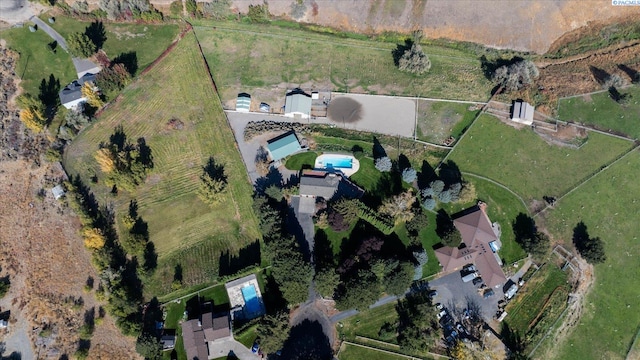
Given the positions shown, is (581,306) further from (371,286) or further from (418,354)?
(371,286)

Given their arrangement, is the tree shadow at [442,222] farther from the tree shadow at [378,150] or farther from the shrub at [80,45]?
the shrub at [80,45]

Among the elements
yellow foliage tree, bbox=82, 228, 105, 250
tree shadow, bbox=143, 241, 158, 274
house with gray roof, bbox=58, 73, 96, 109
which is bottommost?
tree shadow, bbox=143, 241, 158, 274

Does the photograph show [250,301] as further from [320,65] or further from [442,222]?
[320,65]

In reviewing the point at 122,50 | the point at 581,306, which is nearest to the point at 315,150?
the point at 122,50

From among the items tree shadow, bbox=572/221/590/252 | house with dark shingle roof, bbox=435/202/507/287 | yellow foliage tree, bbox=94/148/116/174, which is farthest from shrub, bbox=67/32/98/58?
tree shadow, bbox=572/221/590/252

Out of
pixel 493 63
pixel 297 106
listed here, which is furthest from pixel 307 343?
pixel 493 63

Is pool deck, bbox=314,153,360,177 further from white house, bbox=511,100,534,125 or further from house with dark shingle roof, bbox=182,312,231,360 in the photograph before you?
white house, bbox=511,100,534,125

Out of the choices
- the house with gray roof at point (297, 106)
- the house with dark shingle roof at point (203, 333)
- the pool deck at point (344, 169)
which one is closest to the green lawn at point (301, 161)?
the pool deck at point (344, 169)
